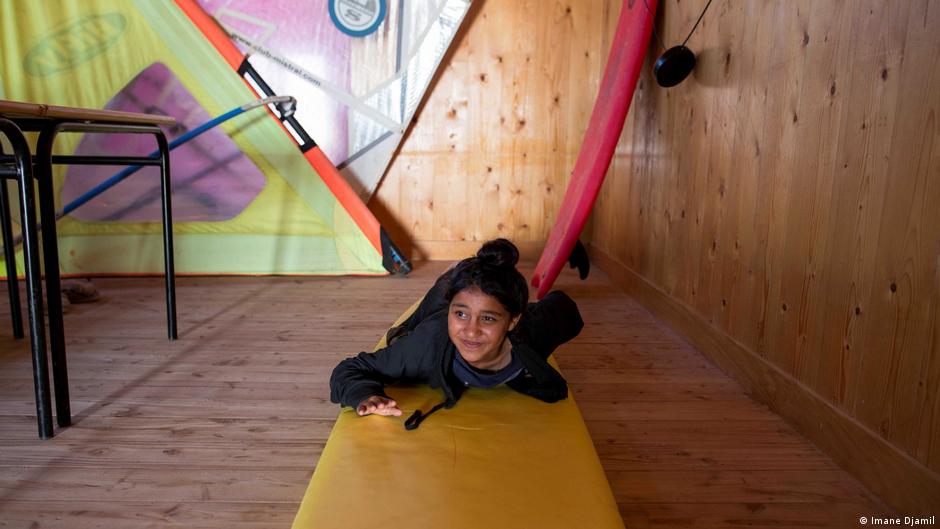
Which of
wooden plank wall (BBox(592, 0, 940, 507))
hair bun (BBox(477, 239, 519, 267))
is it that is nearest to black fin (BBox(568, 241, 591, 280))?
wooden plank wall (BBox(592, 0, 940, 507))

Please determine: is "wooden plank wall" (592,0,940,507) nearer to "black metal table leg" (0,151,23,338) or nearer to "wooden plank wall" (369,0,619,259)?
"wooden plank wall" (369,0,619,259)

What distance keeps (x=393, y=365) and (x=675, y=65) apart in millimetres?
1453

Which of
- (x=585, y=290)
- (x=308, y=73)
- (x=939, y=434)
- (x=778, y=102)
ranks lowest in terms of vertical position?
(x=585, y=290)

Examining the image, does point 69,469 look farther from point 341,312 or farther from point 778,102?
point 778,102

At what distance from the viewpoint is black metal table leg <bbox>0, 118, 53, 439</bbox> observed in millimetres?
1331

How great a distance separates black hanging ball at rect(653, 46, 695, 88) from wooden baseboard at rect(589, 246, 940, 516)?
774 mm

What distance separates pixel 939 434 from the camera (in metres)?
1.05

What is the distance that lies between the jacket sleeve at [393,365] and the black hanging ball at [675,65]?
1.31 m

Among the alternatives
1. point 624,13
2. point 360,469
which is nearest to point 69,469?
point 360,469

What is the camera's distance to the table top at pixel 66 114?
1.26 m

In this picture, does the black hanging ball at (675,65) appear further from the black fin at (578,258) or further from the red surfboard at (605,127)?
the black fin at (578,258)

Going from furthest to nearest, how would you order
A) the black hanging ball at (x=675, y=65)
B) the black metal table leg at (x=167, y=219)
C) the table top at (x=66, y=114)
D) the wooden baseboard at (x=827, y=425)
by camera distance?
the black hanging ball at (x=675, y=65), the black metal table leg at (x=167, y=219), the table top at (x=66, y=114), the wooden baseboard at (x=827, y=425)

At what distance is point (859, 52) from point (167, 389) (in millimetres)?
1800

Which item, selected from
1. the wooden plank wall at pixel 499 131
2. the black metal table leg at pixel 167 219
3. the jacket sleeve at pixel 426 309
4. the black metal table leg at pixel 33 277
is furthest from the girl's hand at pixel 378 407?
the wooden plank wall at pixel 499 131
